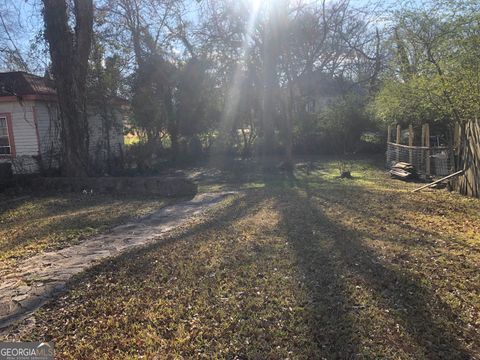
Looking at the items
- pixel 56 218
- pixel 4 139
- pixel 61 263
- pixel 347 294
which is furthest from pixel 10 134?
pixel 347 294

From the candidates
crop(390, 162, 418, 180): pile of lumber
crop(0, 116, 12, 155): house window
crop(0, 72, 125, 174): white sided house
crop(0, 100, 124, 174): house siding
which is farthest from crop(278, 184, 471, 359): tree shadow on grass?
crop(0, 116, 12, 155): house window

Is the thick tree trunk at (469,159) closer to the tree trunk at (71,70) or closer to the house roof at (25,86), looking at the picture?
the tree trunk at (71,70)

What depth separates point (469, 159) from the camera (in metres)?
8.10

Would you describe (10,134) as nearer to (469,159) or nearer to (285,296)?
(285,296)

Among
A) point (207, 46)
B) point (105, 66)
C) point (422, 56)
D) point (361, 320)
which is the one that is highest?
point (207, 46)

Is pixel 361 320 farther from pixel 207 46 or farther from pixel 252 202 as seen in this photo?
pixel 207 46

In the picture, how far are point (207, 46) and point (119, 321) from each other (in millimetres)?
15888

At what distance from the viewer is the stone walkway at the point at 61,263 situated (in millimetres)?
3492

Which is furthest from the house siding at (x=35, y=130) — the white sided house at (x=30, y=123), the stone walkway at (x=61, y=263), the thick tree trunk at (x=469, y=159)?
the thick tree trunk at (x=469, y=159)

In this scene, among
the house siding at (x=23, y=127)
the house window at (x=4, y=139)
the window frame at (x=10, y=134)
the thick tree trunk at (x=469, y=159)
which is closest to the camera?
the thick tree trunk at (x=469, y=159)

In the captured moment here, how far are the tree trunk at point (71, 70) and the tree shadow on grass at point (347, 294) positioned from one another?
27.9 ft

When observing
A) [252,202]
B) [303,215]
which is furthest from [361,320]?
[252,202]

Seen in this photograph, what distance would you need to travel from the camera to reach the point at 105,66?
14.0 m

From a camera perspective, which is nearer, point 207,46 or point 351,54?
point 207,46
